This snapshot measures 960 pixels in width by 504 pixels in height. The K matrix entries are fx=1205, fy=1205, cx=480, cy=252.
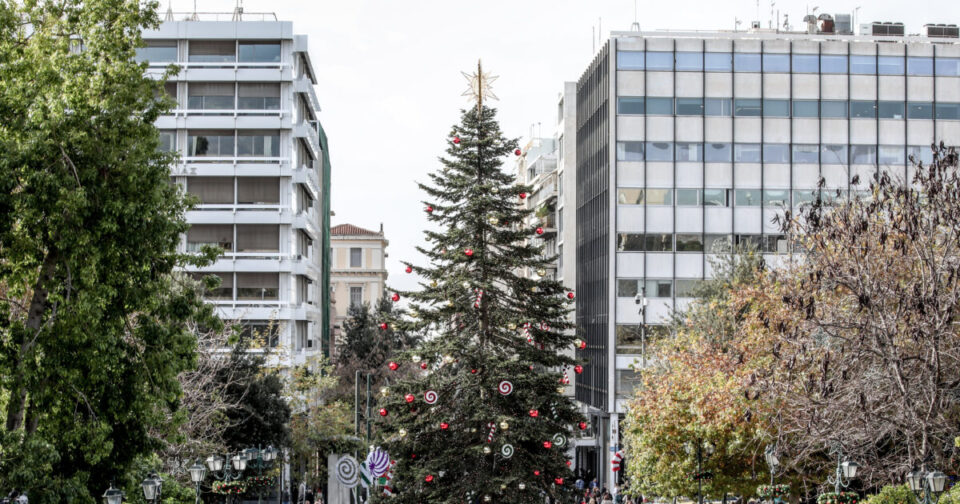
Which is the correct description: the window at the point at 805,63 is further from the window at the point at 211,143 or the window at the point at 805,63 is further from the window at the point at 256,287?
the window at the point at 211,143

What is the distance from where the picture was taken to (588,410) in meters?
70.6

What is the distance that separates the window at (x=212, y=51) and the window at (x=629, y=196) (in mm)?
20933

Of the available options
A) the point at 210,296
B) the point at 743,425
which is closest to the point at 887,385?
the point at 743,425

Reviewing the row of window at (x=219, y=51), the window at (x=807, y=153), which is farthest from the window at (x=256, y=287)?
the window at (x=807, y=153)

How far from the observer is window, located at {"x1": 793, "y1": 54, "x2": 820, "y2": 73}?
6294 cm

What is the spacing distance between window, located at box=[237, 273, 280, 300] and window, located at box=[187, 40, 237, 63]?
10248 millimetres

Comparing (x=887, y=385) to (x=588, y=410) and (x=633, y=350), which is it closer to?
(x=633, y=350)

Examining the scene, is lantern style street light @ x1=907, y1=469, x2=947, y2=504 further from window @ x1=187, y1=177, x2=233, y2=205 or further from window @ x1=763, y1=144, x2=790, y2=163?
window @ x1=763, y1=144, x2=790, y2=163

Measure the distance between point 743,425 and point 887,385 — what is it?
Result: 630cm

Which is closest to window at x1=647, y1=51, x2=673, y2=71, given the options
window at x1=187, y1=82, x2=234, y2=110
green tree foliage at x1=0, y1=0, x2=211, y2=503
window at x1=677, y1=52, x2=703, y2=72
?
window at x1=677, y1=52, x2=703, y2=72

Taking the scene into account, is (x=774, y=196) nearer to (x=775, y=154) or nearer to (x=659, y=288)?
(x=775, y=154)

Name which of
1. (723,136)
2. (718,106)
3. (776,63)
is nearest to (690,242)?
(723,136)

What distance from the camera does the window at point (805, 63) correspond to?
62.9 meters

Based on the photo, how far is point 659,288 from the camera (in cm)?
6297
